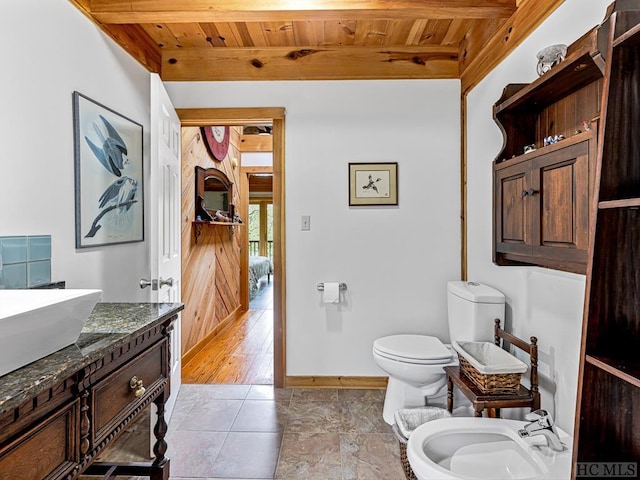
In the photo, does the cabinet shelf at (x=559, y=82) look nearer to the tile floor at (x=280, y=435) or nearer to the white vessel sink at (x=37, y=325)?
the white vessel sink at (x=37, y=325)

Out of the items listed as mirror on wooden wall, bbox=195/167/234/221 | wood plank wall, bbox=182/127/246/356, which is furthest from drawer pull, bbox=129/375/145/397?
mirror on wooden wall, bbox=195/167/234/221

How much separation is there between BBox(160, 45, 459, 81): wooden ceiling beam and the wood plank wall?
60 centimetres

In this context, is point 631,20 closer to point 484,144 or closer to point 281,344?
point 484,144

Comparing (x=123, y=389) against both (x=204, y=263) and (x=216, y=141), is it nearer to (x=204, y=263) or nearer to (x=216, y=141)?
(x=204, y=263)

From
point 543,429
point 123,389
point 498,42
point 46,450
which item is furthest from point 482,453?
→ point 498,42

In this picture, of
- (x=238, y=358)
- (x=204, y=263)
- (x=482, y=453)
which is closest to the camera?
(x=482, y=453)

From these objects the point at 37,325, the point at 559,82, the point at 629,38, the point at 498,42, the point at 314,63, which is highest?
the point at 314,63

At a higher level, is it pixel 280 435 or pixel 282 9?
pixel 282 9

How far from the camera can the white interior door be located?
6.52 ft

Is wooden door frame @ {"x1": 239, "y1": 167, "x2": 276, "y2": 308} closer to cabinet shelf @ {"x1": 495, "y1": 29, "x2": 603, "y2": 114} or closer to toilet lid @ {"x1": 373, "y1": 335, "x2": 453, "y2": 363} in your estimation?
toilet lid @ {"x1": 373, "y1": 335, "x2": 453, "y2": 363}

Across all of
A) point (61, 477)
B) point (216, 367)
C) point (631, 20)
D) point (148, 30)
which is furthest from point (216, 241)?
point (631, 20)

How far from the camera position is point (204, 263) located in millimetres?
3725

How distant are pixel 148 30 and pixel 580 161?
2575mm

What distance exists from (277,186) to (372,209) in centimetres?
70
